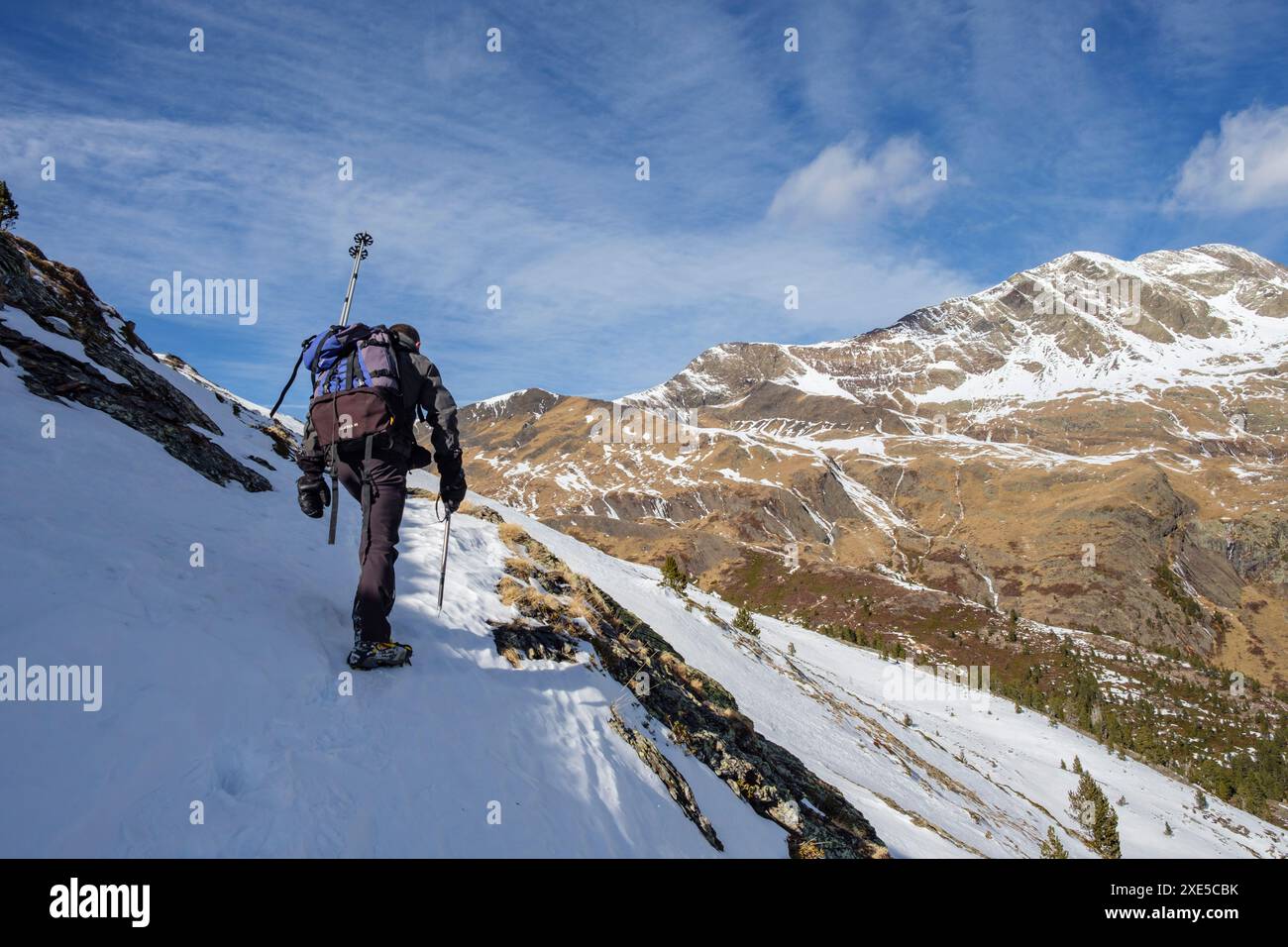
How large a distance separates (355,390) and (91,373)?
12280 mm

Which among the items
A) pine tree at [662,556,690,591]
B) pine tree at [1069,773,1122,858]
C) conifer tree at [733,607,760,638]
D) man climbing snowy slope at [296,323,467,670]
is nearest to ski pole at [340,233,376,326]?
man climbing snowy slope at [296,323,467,670]

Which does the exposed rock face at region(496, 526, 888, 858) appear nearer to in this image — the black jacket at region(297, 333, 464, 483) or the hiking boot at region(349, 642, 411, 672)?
the hiking boot at region(349, 642, 411, 672)

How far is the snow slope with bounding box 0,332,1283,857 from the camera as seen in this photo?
490 centimetres

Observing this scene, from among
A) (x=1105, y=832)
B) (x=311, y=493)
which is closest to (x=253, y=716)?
(x=311, y=493)

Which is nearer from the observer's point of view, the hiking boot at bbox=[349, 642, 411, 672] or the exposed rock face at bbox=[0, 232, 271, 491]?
Answer: the hiking boot at bbox=[349, 642, 411, 672]

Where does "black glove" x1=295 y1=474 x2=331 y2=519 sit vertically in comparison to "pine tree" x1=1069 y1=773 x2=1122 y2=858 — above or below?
above

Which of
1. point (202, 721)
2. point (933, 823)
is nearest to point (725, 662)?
point (933, 823)

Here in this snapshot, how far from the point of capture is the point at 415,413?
28.2 feet

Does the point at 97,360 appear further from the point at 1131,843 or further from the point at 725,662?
the point at 1131,843

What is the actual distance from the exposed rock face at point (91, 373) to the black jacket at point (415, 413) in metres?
8.31

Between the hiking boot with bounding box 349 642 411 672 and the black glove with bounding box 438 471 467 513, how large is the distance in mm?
2055

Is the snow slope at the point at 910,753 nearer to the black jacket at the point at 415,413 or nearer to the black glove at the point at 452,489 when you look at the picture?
the black glove at the point at 452,489

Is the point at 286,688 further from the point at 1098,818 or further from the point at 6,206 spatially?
the point at 1098,818

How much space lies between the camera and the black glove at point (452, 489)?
29.7 feet
